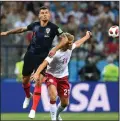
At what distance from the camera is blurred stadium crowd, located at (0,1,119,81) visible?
21891 millimetres

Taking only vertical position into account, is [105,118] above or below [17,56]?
below

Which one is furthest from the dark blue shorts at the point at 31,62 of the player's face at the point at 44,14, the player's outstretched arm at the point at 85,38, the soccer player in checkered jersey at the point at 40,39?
the player's face at the point at 44,14

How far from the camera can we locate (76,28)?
23062mm

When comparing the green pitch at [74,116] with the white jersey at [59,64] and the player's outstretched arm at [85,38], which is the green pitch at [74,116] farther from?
the player's outstretched arm at [85,38]

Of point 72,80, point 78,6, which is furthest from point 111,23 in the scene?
point 72,80

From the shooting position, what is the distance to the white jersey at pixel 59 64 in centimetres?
1545

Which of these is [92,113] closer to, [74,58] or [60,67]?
[74,58]

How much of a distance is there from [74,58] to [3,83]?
97.6 inches

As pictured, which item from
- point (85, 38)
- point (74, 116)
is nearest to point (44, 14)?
point (85, 38)

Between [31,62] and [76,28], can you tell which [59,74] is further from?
[76,28]

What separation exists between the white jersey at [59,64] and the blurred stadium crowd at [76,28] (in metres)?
6.17

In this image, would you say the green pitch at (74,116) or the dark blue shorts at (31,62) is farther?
the green pitch at (74,116)

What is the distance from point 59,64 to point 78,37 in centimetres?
745

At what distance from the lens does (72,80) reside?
22000 mm
